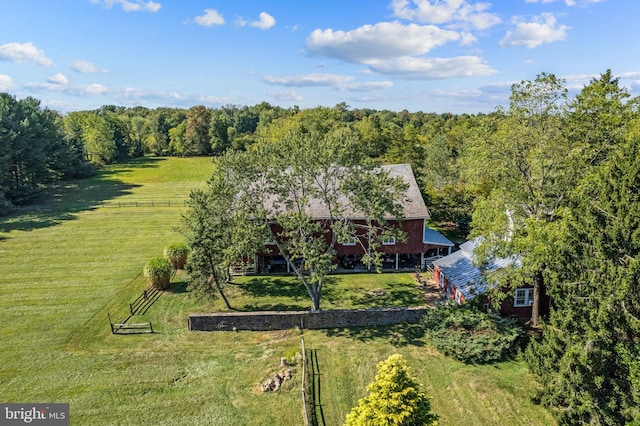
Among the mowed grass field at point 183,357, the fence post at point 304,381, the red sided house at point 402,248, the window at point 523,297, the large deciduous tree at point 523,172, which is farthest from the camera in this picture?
the red sided house at point 402,248

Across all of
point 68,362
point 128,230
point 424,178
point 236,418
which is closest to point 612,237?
point 236,418

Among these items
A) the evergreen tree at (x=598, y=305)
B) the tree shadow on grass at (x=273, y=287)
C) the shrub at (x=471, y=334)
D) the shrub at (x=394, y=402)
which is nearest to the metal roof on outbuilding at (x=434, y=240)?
the shrub at (x=471, y=334)

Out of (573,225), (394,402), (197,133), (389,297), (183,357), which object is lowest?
(183,357)

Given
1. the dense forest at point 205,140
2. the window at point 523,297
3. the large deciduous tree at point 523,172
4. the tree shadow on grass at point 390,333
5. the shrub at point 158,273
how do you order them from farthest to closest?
1. the dense forest at point 205,140
2. the shrub at point 158,273
3. the window at point 523,297
4. the tree shadow on grass at point 390,333
5. the large deciduous tree at point 523,172

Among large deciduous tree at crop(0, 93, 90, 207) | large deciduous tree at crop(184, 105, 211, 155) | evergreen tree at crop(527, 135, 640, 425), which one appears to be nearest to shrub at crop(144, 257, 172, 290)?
evergreen tree at crop(527, 135, 640, 425)

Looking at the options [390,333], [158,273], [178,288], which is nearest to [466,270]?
[390,333]

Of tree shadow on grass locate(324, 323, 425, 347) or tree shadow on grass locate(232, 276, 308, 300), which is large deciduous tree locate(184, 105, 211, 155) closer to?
tree shadow on grass locate(232, 276, 308, 300)

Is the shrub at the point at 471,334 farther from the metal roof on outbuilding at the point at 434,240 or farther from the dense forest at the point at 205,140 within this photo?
Answer: the dense forest at the point at 205,140

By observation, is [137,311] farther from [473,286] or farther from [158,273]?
[473,286]
